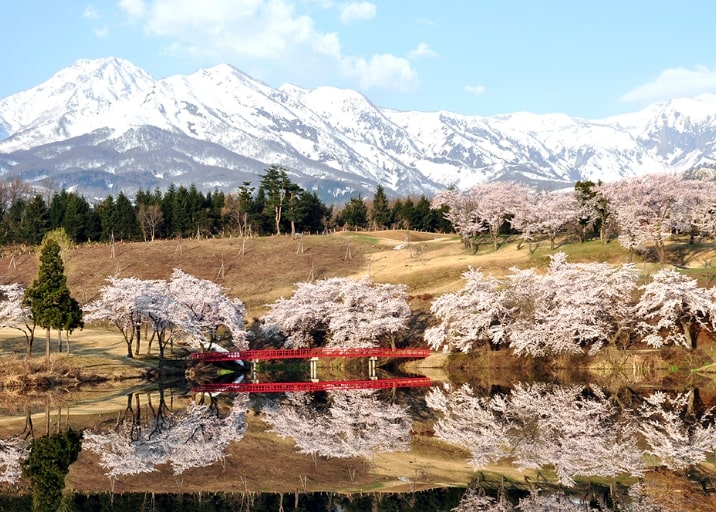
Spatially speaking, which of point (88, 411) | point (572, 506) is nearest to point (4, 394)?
point (88, 411)

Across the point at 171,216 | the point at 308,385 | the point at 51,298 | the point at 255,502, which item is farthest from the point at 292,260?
the point at 255,502

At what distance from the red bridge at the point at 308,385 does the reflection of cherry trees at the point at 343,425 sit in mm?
8704

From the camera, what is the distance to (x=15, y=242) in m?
170

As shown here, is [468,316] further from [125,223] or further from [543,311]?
[125,223]

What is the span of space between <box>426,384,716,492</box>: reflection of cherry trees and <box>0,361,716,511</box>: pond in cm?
12

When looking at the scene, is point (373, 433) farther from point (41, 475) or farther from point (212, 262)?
point (212, 262)

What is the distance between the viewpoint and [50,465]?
40.8m

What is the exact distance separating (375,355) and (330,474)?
180 feet

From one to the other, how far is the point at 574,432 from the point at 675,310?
37641 mm

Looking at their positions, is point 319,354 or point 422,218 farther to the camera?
point 422,218

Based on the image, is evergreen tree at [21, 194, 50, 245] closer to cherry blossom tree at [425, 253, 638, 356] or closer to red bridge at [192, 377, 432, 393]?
red bridge at [192, 377, 432, 393]

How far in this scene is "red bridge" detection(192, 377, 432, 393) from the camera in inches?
3029

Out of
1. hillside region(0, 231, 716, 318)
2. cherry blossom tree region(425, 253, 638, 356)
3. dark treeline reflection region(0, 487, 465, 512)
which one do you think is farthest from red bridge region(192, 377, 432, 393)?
dark treeline reflection region(0, 487, 465, 512)

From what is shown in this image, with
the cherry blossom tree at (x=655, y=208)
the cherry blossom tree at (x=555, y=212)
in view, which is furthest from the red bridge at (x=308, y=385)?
the cherry blossom tree at (x=555, y=212)
